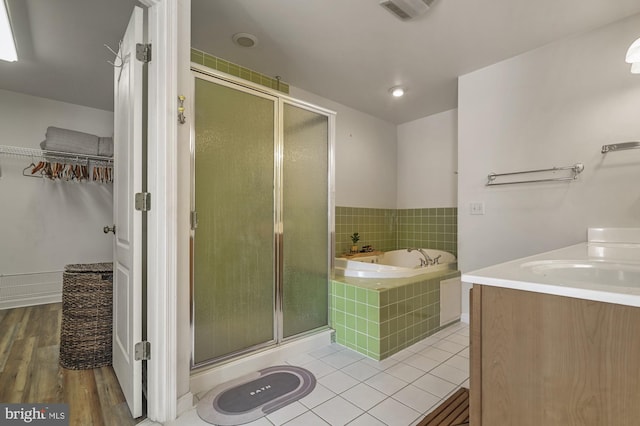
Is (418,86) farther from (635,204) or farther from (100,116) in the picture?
(100,116)

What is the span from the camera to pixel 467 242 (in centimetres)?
284

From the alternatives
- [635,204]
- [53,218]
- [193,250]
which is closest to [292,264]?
[193,250]

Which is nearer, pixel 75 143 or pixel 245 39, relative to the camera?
pixel 245 39

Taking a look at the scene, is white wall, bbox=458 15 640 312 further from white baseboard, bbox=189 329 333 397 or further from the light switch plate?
white baseboard, bbox=189 329 333 397

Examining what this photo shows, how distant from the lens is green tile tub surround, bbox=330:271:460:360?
6.83 ft

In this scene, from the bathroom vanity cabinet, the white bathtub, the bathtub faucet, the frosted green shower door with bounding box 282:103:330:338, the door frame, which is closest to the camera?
the bathroom vanity cabinet

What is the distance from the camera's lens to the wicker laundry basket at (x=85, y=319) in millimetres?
1885

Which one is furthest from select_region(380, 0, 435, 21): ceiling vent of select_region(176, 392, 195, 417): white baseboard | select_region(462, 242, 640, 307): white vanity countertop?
select_region(176, 392, 195, 417): white baseboard

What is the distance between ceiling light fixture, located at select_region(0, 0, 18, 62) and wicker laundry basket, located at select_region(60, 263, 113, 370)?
171 centimetres

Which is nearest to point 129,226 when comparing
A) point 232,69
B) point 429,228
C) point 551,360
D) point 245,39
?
point 232,69

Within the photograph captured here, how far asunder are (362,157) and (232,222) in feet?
7.58

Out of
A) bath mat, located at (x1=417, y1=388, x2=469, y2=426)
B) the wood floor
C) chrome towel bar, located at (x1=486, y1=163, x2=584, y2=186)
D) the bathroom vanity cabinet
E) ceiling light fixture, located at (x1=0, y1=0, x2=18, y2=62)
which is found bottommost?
bath mat, located at (x1=417, y1=388, x2=469, y2=426)

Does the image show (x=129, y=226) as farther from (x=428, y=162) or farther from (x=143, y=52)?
(x=428, y=162)

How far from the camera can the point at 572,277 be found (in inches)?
46.9
